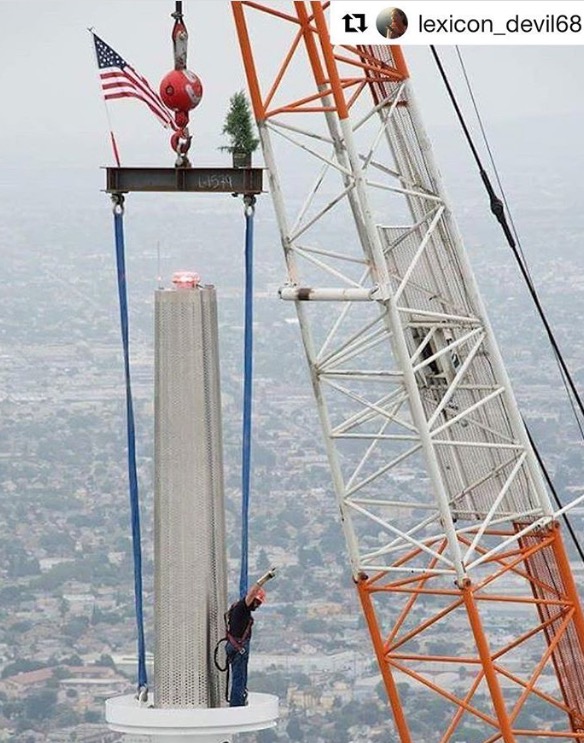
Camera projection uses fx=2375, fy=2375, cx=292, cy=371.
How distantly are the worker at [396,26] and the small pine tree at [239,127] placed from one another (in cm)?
398

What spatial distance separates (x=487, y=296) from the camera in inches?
5015

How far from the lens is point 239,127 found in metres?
23.4

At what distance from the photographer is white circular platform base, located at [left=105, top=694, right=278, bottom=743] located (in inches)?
832

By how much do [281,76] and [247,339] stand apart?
5.26 m

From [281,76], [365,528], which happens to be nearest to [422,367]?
[281,76]

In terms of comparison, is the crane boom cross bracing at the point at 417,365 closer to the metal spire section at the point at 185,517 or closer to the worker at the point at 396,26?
the worker at the point at 396,26

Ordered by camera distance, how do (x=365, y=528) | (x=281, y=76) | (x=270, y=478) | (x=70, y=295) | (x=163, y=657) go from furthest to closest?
(x=70, y=295), (x=270, y=478), (x=365, y=528), (x=281, y=76), (x=163, y=657)

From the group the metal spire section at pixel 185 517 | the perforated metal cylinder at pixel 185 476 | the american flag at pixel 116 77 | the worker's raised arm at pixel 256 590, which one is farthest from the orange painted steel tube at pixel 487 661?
the american flag at pixel 116 77

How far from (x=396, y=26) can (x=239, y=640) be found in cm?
886

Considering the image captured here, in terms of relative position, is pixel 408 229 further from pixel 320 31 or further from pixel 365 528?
pixel 365 528

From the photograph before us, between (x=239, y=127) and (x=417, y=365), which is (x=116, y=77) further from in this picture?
(x=417, y=365)

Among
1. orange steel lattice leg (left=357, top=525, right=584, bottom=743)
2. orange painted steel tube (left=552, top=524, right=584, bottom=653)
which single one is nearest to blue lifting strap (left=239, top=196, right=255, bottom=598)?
orange steel lattice leg (left=357, top=525, right=584, bottom=743)

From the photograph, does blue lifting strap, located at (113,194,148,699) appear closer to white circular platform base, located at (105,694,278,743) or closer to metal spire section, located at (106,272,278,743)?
metal spire section, located at (106,272,278,743)

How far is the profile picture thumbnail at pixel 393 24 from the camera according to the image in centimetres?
2756
